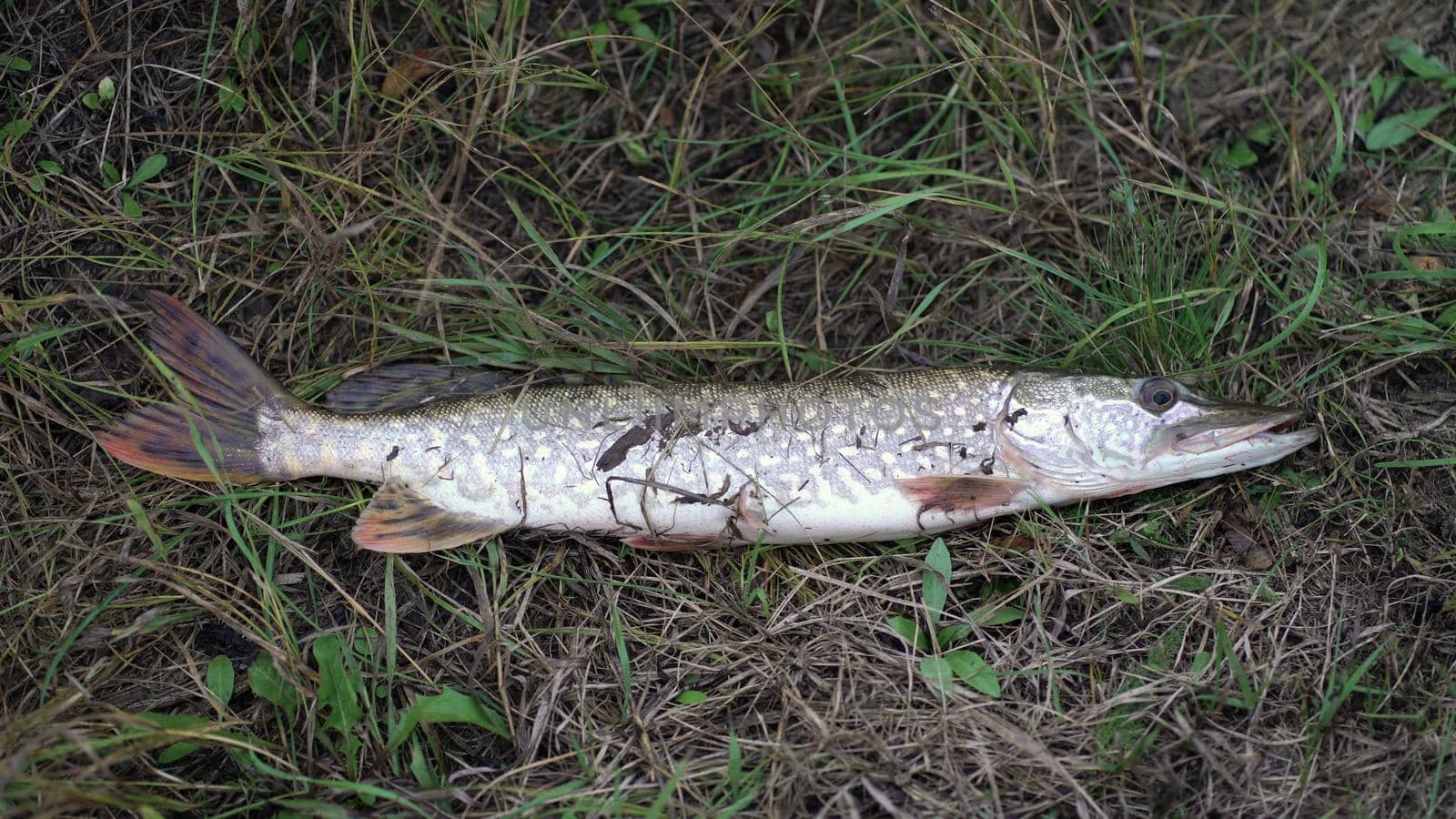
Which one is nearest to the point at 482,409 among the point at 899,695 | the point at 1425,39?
the point at 899,695

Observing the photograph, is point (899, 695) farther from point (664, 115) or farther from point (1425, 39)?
point (1425, 39)

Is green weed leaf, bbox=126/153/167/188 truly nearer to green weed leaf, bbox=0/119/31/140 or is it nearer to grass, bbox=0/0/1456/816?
grass, bbox=0/0/1456/816

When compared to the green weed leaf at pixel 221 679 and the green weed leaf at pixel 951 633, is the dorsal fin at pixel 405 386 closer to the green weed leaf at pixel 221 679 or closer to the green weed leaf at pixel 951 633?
the green weed leaf at pixel 221 679

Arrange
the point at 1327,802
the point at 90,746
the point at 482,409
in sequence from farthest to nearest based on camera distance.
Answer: the point at 482,409
the point at 1327,802
the point at 90,746

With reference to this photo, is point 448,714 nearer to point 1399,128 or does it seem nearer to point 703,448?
point 703,448

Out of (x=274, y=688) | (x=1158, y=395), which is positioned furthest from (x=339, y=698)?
(x=1158, y=395)

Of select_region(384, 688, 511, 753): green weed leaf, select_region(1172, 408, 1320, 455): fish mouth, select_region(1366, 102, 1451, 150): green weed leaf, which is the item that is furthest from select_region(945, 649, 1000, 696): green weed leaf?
select_region(1366, 102, 1451, 150): green weed leaf
